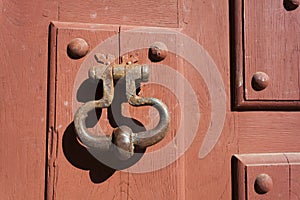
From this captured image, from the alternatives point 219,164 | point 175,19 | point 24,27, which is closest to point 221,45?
point 175,19

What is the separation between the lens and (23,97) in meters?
0.63

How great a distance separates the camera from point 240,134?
70 cm

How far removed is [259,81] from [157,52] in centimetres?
17

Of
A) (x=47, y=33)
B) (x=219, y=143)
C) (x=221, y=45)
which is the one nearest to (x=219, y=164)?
(x=219, y=143)

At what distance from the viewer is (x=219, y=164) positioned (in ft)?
2.26

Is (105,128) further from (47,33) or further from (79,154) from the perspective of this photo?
(47,33)

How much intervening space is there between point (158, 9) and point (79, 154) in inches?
9.8

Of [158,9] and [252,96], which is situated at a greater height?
[158,9]

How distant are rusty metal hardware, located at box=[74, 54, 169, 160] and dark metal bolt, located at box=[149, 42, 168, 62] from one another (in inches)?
1.8

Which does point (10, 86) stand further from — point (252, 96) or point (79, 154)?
point (252, 96)

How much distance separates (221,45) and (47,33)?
0.88 feet

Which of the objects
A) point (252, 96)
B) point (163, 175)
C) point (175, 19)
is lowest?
point (163, 175)

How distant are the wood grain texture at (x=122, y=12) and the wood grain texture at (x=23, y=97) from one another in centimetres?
3

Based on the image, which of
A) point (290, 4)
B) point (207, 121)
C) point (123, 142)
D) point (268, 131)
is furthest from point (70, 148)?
point (290, 4)
